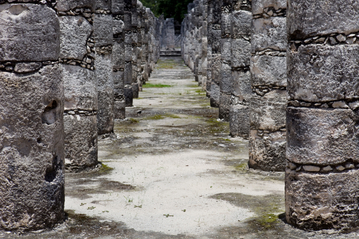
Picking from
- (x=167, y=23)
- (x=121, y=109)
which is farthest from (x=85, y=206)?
(x=167, y=23)

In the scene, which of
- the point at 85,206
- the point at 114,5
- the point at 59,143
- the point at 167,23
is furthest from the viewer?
the point at 167,23

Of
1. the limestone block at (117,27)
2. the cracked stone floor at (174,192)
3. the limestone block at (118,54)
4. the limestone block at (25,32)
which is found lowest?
the cracked stone floor at (174,192)

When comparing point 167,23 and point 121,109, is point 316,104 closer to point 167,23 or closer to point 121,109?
point 121,109

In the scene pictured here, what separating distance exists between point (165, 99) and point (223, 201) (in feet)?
39.3

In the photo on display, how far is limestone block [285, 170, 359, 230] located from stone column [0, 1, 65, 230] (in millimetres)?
2568

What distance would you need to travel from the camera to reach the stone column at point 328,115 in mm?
4785

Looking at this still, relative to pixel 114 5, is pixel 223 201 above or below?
below

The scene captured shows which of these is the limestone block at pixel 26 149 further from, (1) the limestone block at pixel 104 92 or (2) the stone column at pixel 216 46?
(2) the stone column at pixel 216 46

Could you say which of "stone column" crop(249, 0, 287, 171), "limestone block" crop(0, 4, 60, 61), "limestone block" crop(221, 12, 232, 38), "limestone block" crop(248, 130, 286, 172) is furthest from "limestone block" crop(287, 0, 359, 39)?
"limestone block" crop(221, 12, 232, 38)

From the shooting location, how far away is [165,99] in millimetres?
17781

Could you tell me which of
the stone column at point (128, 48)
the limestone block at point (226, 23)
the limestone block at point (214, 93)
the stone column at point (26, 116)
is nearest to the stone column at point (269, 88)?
the stone column at point (26, 116)

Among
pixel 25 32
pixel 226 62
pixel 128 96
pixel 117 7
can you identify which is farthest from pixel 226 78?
pixel 25 32

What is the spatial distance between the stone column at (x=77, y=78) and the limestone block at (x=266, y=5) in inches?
101

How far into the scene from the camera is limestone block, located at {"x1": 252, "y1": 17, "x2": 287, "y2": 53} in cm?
752
